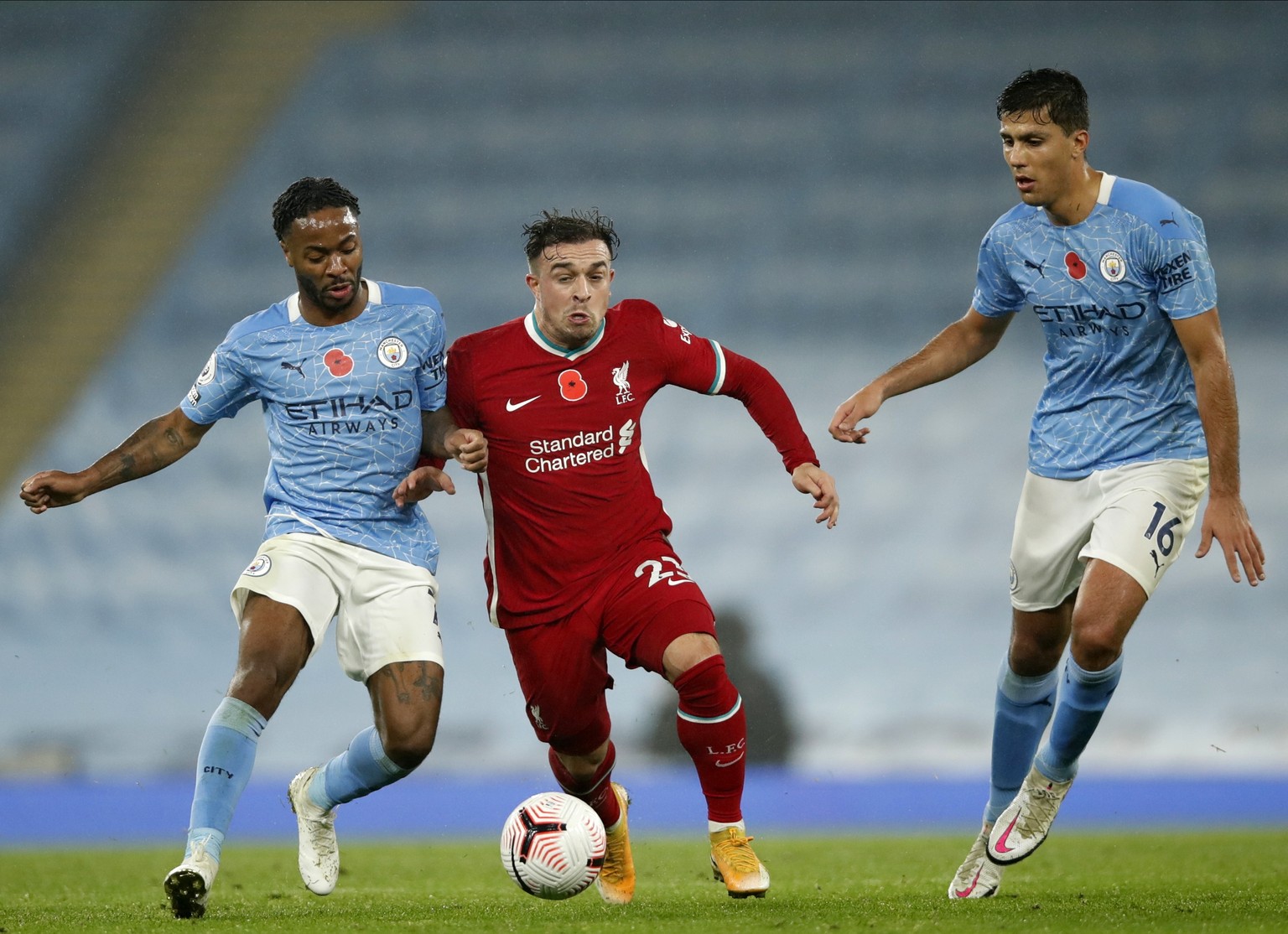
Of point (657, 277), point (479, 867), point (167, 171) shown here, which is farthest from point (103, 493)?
point (479, 867)

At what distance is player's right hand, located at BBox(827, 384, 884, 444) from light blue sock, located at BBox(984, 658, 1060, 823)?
0.93 meters

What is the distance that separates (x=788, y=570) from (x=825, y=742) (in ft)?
5.02

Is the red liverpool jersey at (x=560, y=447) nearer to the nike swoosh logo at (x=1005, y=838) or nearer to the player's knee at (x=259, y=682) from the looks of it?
the player's knee at (x=259, y=682)

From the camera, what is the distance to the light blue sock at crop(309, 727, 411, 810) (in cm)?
489

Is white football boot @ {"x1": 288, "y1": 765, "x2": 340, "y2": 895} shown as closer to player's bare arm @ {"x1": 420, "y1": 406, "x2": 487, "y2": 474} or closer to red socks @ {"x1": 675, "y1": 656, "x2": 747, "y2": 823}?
player's bare arm @ {"x1": 420, "y1": 406, "x2": 487, "y2": 474}

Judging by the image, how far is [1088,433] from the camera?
4914 millimetres

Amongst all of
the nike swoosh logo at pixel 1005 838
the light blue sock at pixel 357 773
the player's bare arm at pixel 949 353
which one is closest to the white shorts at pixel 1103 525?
the player's bare arm at pixel 949 353

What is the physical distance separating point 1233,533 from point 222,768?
3023mm

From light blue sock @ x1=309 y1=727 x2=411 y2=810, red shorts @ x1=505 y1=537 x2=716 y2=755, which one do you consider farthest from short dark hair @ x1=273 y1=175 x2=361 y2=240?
light blue sock @ x1=309 y1=727 x2=411 y2=810

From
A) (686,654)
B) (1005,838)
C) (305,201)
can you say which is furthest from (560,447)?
(1005,838)

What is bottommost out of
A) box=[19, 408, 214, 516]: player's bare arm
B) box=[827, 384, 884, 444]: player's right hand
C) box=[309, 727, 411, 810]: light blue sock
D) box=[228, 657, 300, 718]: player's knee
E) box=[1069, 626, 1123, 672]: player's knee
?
box=[309, 727, 411, 810]: light blue sock

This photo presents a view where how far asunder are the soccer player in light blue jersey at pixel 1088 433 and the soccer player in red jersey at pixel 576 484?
706 mm

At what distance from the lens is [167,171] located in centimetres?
1350

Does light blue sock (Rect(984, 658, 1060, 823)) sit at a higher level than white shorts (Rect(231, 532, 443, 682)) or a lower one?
lower
